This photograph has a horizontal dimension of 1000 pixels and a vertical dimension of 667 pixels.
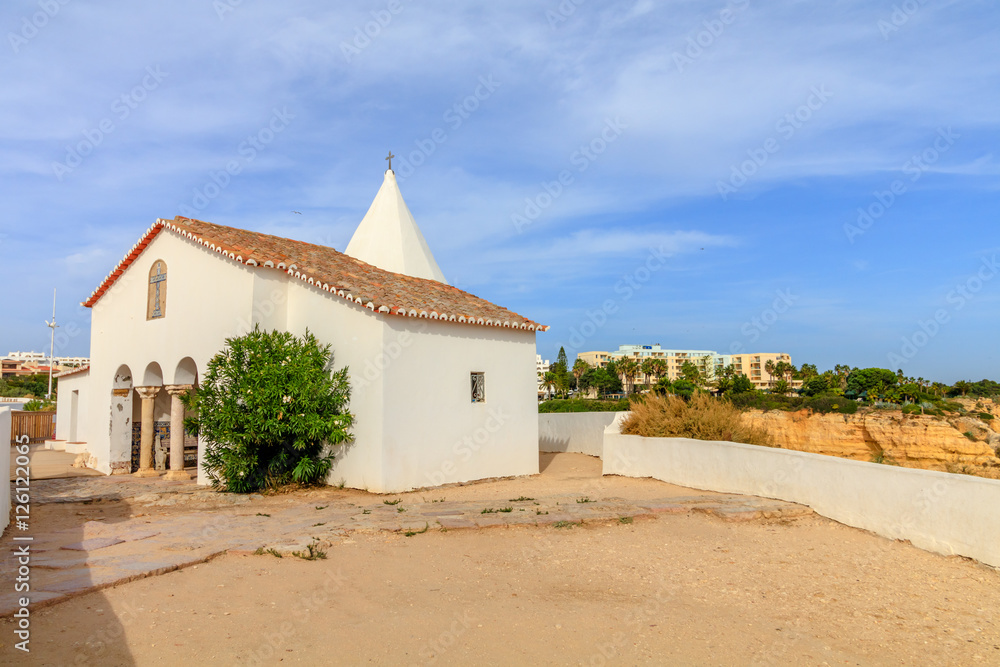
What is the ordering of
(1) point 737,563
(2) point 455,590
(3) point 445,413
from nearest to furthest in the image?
(2) point 455,590
(1) point 737,563
(3) point 445,413

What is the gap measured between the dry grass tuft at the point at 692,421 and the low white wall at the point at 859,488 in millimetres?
630

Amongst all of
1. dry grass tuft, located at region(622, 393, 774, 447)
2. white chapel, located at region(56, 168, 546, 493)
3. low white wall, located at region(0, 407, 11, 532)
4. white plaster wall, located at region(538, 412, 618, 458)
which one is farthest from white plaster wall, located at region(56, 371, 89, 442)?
dry grass tuft, located at region(622, 393, 774, 447)

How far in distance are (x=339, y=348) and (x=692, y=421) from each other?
7.28 metres

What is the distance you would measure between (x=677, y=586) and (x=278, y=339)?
29.3ft

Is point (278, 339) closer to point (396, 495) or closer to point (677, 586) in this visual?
point (396, 495)

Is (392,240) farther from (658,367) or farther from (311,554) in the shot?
(658,367)

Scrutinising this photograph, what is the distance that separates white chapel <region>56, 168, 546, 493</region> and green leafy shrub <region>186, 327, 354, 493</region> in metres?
0.42

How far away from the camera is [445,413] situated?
1318cm

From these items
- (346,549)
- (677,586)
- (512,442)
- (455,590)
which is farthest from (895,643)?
(512,442)

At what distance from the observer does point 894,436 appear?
111 feet

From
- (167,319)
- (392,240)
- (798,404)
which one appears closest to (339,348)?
(167,319)

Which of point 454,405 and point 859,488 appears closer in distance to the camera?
point 859,488

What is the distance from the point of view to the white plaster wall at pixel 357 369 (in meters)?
12.0

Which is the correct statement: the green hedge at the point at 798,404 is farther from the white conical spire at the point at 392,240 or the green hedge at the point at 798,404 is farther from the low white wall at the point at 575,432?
the white conical spire at the point at 392,240
